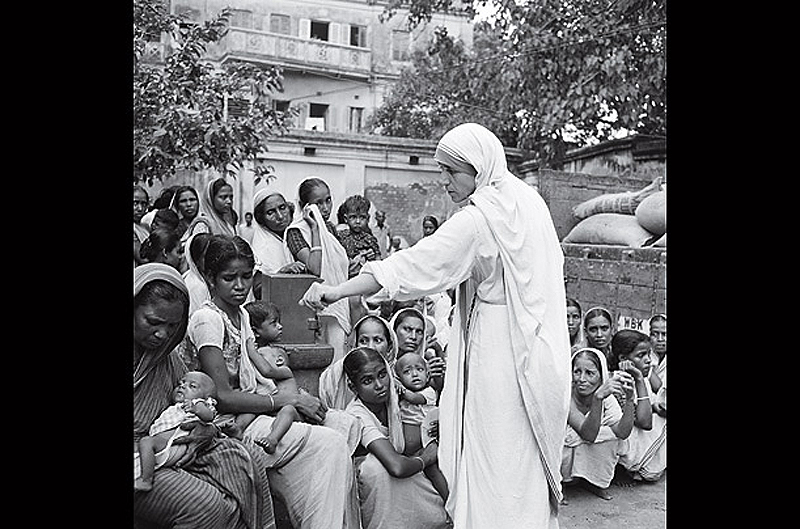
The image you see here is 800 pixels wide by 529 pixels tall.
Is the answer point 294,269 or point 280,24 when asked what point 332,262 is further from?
point 280,24

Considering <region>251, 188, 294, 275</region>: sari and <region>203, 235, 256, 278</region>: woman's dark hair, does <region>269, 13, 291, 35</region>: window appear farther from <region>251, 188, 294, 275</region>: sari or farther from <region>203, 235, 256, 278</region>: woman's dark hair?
<region>203, 235, 256, 278</region>: woman's dark hair

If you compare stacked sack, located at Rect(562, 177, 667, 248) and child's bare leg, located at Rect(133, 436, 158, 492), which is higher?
stacked sack, located at Rect(562, 177, 667, 248)

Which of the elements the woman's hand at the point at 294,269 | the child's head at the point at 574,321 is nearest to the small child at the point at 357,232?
the woman's hand at the point at 294,269

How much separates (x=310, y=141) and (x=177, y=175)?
1.50 metres

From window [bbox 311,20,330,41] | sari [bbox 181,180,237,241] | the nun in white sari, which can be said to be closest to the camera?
the nun in white sari

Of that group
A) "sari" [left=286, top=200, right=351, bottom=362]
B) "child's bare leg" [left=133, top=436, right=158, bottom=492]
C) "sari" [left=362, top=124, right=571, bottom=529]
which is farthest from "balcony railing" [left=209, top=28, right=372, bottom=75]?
"child's bare leg" [left=133, top=436, right=158, bottom=492]

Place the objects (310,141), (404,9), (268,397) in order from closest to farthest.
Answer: (268,397) < (310,141) < (404,9)

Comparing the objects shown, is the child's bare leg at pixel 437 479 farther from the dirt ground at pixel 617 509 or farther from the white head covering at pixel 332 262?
the white head covering at pixel 332 262

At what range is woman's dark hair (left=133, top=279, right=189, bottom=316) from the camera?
2855 mm

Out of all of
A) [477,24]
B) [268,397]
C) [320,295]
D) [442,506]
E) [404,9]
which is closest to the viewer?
[320,295]

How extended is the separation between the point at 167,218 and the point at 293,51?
9.71 ft

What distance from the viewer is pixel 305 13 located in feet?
23.3
